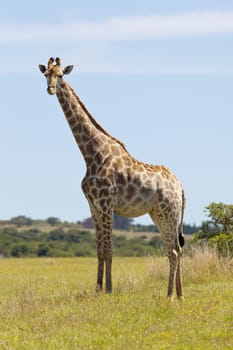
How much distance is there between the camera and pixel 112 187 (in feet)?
54.9

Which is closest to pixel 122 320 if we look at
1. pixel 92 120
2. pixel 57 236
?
pixel 92 120

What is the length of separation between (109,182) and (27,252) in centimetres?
4941

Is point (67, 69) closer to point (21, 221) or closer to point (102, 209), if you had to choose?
point (102, 209)

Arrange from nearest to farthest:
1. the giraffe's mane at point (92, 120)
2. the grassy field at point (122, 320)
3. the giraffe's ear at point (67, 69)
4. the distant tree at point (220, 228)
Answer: the grassy field at point (122, 320) → the giraffe's ear at point (67, 69) → the giraffe's mane at point (92, 120) → the distant tree at point (220, 228)

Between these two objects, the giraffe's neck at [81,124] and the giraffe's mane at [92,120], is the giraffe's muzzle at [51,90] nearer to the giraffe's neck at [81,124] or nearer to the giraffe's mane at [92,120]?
the giraffe's neck at [81,124]

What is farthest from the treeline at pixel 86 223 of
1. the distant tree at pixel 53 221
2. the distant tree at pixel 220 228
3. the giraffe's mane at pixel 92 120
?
the giraffe's mane at pixel 92 120

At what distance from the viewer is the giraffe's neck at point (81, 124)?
56.6 ft

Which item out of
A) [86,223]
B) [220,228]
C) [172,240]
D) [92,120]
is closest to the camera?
[172,240]

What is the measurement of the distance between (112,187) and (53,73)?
246 cm

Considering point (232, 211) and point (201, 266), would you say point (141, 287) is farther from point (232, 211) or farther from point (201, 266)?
point (232, 211)

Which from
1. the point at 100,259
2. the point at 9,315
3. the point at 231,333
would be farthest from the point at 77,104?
the point at 231,333

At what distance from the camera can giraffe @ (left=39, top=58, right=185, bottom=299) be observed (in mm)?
16750

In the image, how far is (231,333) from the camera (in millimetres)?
12945

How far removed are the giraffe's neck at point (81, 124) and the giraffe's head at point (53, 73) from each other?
0.21 meters
